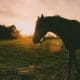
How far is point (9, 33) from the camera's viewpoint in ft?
230

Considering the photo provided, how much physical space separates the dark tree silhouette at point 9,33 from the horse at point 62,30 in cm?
5527

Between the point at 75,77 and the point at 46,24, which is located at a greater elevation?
the point at 46,24

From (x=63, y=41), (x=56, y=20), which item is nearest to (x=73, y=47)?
(x=63, y=41)

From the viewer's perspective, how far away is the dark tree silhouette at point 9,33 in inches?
2715

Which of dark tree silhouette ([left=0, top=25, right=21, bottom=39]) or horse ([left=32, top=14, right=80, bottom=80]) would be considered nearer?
horse ([left=32, top=14, right=80, bottom=80])

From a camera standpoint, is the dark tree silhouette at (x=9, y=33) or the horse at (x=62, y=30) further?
the dark tree silhouette at (x=9, y=33)

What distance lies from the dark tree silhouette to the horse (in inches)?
2176

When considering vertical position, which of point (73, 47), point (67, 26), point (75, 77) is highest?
point (67, 26)

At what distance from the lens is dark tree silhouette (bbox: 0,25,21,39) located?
226 ft

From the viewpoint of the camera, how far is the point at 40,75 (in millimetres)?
14883

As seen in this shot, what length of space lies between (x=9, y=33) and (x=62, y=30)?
57.3 m

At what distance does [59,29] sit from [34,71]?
11.6 ft

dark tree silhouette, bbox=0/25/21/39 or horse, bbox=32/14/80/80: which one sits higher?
dark tree silhouette, bbox=0/25/21/39

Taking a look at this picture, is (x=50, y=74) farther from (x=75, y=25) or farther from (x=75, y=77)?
(x=75, y=25)
